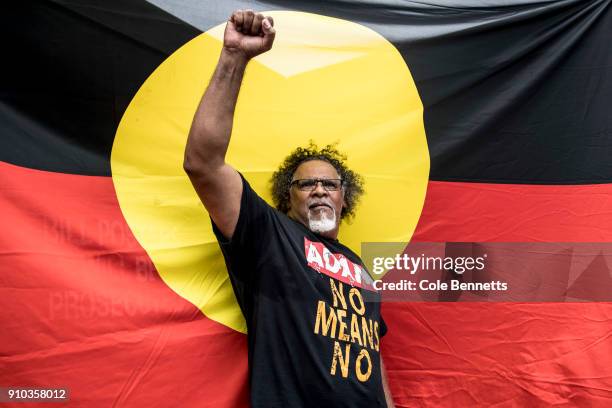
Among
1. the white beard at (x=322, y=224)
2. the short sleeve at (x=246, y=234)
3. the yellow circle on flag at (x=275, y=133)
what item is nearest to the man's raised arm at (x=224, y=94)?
the short sleeve at (x=246, y=234)

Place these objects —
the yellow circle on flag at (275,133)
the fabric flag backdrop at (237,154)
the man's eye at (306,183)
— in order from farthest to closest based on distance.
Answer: the man's eye at (306,183) → the yellow circle on flag at (275,133) → the fabric flag backdrop at (237,154)

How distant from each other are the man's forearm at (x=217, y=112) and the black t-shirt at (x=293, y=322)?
23 cm

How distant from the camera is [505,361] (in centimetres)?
249

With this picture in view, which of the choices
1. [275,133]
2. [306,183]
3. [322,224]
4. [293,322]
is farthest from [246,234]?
[275,133]

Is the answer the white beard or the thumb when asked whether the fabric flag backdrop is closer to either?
the white beard

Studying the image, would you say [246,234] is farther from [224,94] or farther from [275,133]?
[275,133]

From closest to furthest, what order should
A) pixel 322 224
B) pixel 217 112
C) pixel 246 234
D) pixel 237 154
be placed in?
pixel 217 112, pixel 246 234, pixel 322 224, pixel 237 154

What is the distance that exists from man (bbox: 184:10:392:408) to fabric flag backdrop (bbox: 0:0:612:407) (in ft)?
0.93

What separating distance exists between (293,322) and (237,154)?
2.52ft

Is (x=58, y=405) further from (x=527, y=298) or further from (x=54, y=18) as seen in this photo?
(x=527, y=298)

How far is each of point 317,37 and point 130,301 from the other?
1302mm

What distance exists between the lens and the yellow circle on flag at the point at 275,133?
7.38ft

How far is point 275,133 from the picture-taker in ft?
8.13

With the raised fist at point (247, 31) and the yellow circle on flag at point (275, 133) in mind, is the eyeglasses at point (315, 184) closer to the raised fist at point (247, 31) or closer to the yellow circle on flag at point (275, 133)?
the yellow circle on flag at point (275, 133)
